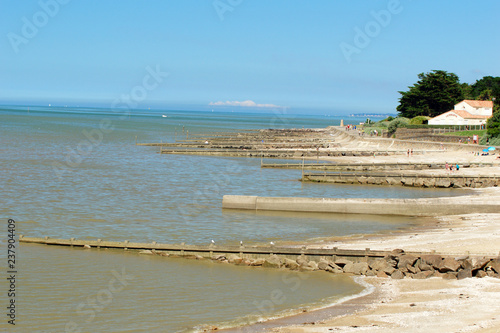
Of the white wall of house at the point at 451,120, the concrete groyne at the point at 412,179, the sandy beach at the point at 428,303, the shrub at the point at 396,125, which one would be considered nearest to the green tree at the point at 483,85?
the white wall of house at the point at 451,120

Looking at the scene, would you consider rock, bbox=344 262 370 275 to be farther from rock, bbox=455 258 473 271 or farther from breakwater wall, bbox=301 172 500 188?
breakwater wall, bbox=301 172 500 188

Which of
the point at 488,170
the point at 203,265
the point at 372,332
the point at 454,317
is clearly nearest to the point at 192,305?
the point at 203,265

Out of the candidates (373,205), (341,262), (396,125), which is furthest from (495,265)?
(396,125)

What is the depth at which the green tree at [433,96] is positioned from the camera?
353 feet

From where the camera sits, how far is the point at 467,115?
95.4 m

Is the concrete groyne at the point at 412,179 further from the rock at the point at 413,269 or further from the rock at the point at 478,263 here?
the rock at the point at 413,269

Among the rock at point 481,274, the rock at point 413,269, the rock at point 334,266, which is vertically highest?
the rock at point 481,274

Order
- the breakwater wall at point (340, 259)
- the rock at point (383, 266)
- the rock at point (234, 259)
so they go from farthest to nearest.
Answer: the rock at point (234, 259) → the rock at point (383, 266) → the breakwater wall at point (340, 259)

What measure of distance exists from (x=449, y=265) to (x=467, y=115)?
8196 cm

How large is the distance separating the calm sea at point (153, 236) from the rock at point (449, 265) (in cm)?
301

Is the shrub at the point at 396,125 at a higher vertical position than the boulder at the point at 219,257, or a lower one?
higher

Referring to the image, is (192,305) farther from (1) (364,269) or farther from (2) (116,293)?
(1) (364,269)

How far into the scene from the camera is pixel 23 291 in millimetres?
18250

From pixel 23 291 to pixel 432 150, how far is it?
61.7 meters
